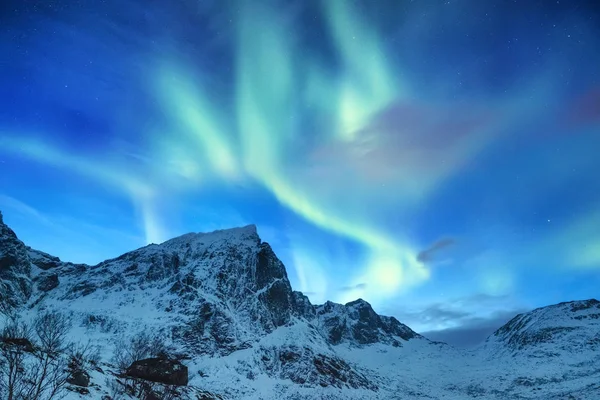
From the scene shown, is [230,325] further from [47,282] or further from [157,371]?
[157,371]

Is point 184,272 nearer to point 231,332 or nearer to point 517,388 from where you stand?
point 231,332

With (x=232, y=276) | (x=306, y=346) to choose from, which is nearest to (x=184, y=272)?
(x=232, y=276)

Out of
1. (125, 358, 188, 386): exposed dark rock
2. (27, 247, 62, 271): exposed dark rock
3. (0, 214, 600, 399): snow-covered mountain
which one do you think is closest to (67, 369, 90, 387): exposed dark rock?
(125, 358, 188, 386): exposed dark rock

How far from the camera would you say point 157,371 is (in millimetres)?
47500

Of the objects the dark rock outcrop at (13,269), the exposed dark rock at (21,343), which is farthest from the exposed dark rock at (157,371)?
the dark rock outcrop at (13,269)

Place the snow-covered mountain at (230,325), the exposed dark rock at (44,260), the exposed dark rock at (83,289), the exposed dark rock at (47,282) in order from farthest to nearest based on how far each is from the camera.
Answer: the exposed dark rock at (44,260)
the exposed dark rock at (47,282)
the exposed dark rock at (83,289)
the snow-covered mountain at (230,325)

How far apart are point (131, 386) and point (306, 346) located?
114 meters

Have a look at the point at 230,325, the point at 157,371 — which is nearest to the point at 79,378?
the point at 157,371

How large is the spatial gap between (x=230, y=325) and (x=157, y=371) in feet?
345

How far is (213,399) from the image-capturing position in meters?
60.2

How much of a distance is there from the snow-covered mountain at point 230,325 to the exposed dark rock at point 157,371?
61.2 m

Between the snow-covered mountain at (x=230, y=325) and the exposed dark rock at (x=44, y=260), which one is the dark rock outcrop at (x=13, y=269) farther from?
the exposed dark rock at (x=44, y=260)

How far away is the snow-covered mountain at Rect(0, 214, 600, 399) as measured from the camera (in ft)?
412

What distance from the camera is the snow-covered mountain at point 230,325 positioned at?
412 ft
